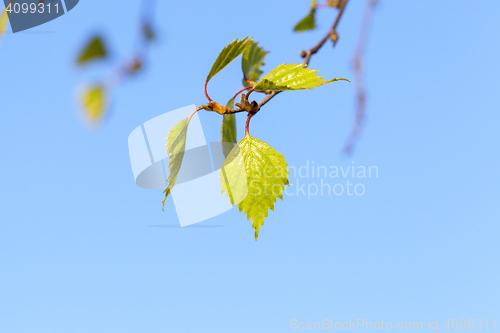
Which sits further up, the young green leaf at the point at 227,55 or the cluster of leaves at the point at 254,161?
the young green leaf at the point at 227,55

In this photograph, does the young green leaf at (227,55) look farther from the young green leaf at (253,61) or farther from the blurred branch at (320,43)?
the young green leaf at (253,61)

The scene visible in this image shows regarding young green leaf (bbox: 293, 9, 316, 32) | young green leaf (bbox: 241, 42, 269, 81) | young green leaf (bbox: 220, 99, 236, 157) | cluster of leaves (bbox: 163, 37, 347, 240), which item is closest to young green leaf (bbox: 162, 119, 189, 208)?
cluster of leaves (bbox: 163, 37, 347, 240)

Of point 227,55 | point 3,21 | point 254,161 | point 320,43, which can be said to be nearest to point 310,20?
point 320,43

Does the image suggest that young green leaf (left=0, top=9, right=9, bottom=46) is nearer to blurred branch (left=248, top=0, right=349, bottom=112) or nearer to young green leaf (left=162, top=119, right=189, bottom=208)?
young green leaf (left=162, top=119, right=189, bottom=208)

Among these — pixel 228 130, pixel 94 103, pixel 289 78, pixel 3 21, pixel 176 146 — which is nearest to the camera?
pixel 94 103

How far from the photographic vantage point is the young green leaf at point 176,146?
984mm

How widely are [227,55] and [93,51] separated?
0.45 metres

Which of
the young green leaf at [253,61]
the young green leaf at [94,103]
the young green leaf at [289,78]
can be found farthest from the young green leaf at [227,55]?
the young green leaf at [94,103]

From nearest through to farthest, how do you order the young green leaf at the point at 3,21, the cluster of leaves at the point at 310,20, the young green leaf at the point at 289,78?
1. the young green leaf at the point at 3,21
2. the young green leaf at the point at 289,78
3. the cluster of leaves at the point at 310,20

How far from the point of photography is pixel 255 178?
34.8 inches

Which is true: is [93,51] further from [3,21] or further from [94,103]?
[3,21]

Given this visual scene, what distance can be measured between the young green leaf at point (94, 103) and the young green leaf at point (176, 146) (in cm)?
48

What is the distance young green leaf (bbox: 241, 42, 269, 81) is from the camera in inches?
51.1

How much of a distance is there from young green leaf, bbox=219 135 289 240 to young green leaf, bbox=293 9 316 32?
521 mm
